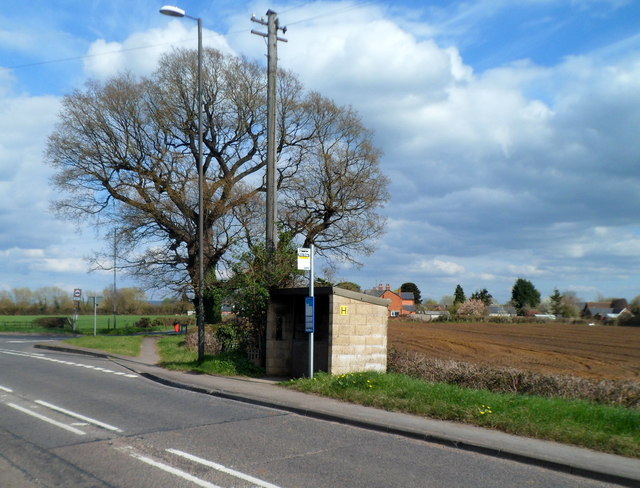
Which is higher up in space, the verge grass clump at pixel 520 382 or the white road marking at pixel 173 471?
the verge grass clump at pixel 520 382

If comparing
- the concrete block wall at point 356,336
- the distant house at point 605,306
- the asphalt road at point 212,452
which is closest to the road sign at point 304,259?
the concrete block wall at point 356,336

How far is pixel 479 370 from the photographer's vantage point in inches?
560

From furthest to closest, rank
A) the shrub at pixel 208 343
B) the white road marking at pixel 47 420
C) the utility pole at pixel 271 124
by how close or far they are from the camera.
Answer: the shrub at pixel 208 343, the utility pole at pixel 271 124, the white road marking at pixel 47 420

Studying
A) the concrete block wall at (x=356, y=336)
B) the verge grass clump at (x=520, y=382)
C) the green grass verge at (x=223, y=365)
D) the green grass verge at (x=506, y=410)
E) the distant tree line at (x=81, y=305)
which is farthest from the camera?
the distant tree line at (x=81, y=305)

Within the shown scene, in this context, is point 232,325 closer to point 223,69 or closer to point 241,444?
point 241,444

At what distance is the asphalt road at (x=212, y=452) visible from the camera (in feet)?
22.3

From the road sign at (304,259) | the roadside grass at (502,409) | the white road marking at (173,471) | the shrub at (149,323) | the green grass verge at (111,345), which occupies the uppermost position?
the road sign at (304,259)

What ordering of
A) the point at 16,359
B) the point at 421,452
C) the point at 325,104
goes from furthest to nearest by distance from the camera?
1. the point at 325,104
2. the point at 16,359
3. the point at 421,452

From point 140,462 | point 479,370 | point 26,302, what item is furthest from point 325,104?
point 26,302

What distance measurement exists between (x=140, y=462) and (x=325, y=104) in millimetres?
34403

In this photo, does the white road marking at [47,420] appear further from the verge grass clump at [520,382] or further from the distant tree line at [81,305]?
the distant tree line at [81,305]

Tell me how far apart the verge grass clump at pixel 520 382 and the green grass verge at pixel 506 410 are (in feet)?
3.42

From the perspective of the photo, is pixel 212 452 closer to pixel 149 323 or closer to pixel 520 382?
pixel 520 382

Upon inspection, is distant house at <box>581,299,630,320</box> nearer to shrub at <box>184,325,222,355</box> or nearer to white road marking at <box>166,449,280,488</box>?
shrub at <box>184,325,222,355</box>
